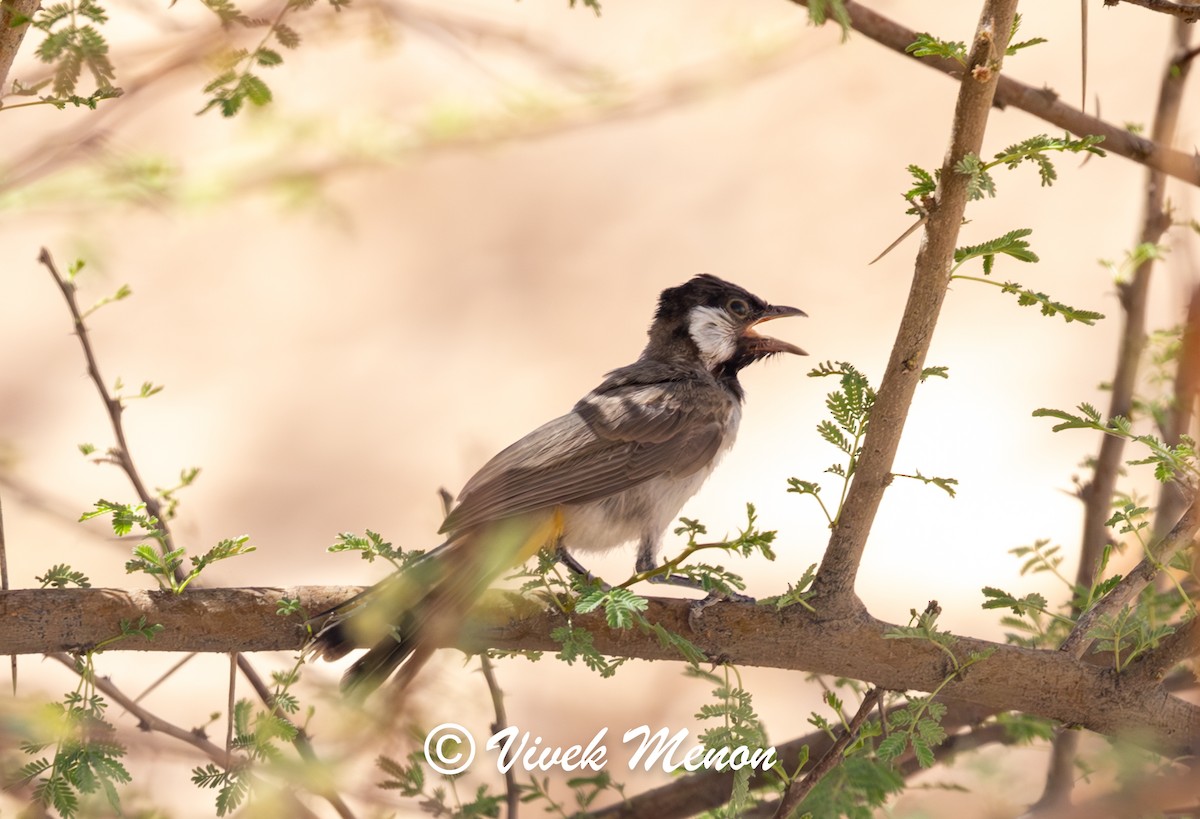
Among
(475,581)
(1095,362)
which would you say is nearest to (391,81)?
(1095,362)

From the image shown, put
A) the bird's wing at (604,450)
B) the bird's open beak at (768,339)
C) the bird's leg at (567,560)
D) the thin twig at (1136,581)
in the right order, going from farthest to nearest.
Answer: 1. the bird's open beak at (768,339)
2. the bird's leg at (567,560)
3. the bird's wing at (604,450)
4. the thin twig at (1136,581)

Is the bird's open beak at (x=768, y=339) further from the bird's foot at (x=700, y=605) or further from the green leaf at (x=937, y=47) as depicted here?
the green leaf at (x=937, y=47)

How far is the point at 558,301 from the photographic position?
646cm

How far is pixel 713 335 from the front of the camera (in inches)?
132

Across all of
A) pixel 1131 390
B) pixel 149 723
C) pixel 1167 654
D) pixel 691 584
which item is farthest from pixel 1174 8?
pixel 149 723

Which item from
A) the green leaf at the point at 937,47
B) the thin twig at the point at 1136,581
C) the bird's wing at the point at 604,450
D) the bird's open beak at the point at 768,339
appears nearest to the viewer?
the green leaf at the point at 937,47

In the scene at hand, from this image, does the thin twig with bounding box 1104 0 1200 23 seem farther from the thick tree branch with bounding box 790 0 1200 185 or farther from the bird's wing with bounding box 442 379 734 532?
the bird's wing with bounding box 442 379 734 532

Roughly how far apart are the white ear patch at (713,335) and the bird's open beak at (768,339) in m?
0.04

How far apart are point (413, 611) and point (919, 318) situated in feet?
3.17

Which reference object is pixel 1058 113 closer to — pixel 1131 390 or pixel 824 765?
pixel 1131 390

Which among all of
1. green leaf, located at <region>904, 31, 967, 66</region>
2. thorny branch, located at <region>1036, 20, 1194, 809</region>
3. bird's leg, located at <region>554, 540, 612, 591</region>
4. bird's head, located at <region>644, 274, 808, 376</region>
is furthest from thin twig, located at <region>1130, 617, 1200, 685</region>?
bird's head, located at <region>644, 274, 808, 376</region>

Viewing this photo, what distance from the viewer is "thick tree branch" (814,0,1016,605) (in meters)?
1.68

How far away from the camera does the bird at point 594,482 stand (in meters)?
2.10

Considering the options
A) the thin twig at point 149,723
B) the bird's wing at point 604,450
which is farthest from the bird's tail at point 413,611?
the thin twig at point 149,723
